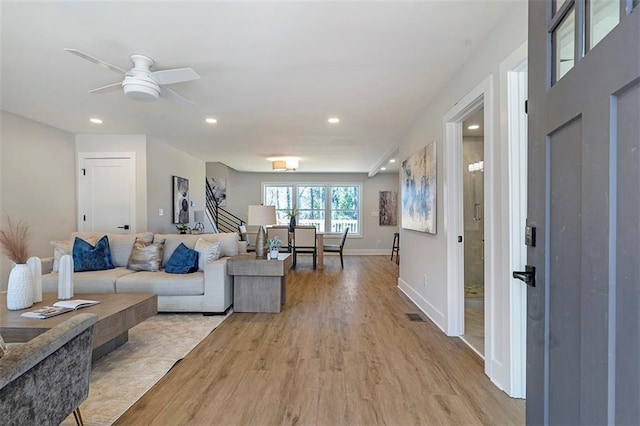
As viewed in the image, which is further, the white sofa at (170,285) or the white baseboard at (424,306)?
the white sofa at (170,285)

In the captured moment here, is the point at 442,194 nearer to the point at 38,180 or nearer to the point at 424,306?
the point at 424,306

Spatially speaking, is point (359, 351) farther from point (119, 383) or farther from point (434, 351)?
point (119, 383)

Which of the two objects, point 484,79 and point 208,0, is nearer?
point 208,0

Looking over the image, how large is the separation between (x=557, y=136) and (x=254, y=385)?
221 centimetres

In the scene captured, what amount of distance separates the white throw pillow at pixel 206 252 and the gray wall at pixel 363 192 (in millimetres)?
5826

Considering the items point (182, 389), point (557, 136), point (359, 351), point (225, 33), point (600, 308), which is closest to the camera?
point (600, 308)

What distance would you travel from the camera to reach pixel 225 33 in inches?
90.7

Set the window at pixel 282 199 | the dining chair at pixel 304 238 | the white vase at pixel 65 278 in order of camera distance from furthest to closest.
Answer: the window at pixel 282 199 < the dining chair at pixel 304 238 < the white vase at pixel 65 278

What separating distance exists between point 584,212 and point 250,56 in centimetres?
259

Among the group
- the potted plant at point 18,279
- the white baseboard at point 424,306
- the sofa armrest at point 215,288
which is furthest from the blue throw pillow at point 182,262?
the white baseboard at point 424,306

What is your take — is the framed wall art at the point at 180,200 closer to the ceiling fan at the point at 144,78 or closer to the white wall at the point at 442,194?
the ceiling fan at the point at 144,78

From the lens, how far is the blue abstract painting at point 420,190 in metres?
3.50

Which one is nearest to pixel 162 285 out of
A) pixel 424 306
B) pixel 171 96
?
pixel 171 96

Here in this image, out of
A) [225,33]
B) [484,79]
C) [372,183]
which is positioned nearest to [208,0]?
[225,33]
